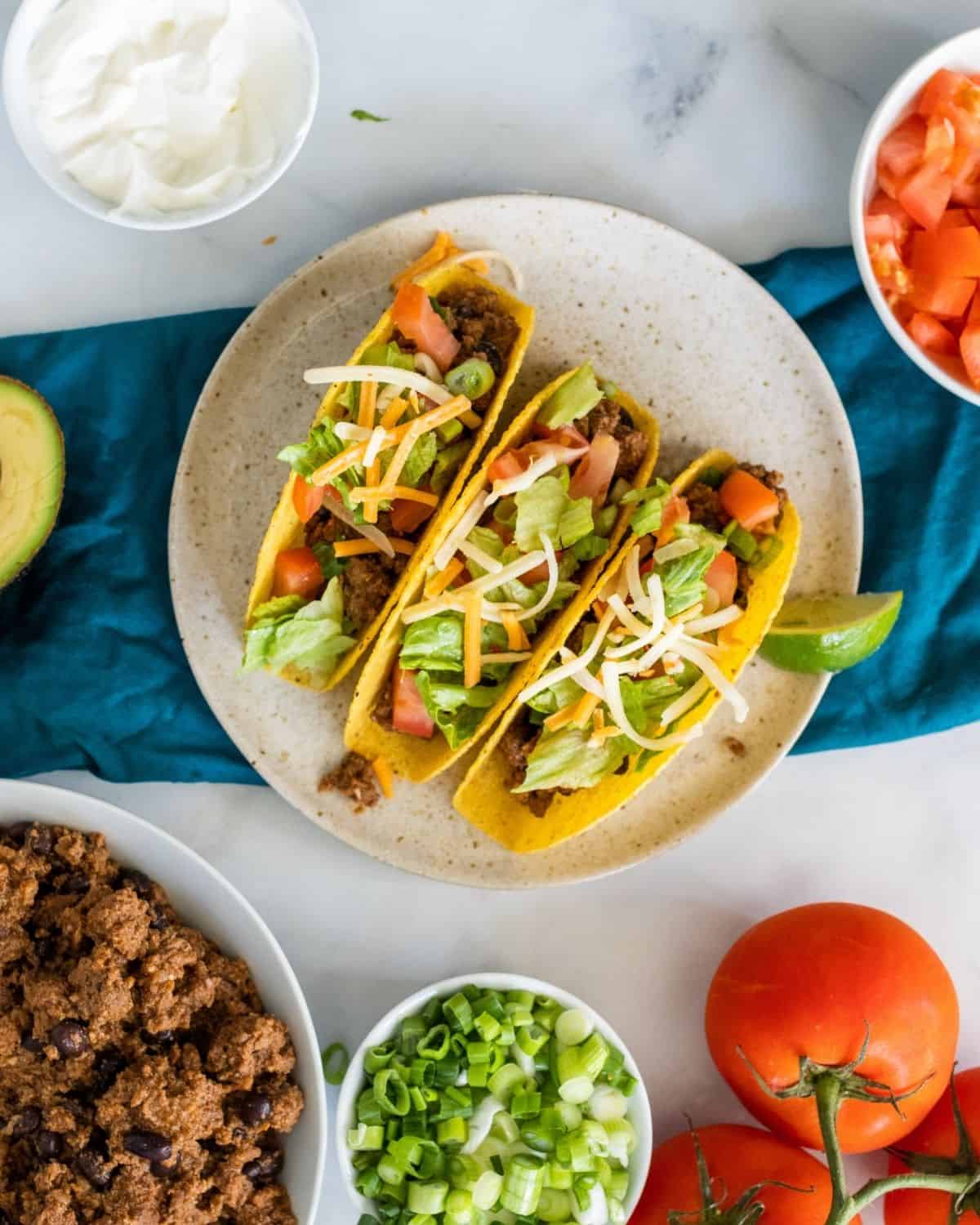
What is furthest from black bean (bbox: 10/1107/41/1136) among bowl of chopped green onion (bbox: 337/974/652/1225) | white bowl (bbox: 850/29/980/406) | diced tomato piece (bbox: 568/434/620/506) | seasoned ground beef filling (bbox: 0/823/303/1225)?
white bowl (bbox: 850/29/980/406)

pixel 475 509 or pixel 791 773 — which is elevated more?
pixel 475 509

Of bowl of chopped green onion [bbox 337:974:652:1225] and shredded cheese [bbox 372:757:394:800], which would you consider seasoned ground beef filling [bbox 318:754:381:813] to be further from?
bowl of chopped green onion [bbox 337:974:652:1225]

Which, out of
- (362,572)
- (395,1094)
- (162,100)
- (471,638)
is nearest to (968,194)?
(471,638)

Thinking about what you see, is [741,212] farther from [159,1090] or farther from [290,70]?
[159,1090]

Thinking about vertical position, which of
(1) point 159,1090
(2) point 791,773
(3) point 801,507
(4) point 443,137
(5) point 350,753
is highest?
(4) point 443,137

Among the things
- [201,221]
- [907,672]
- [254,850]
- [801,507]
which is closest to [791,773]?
[907,672]

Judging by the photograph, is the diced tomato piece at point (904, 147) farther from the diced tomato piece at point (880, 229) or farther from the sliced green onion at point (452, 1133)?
the sliced green onion at point (452, 1133)

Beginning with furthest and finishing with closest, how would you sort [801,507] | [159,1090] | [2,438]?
[801,507]
[2,438]
[159,1090]
